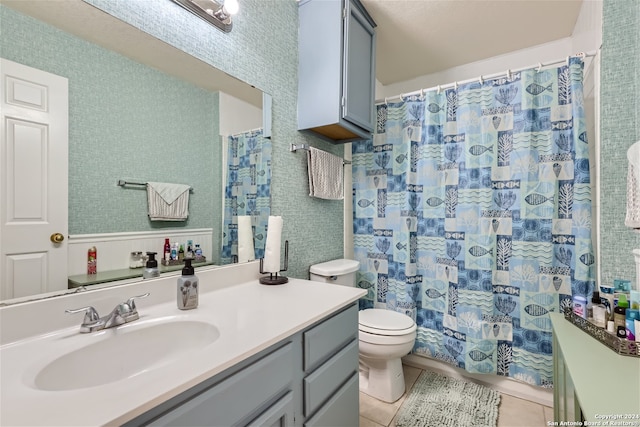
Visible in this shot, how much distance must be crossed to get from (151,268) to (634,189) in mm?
1804

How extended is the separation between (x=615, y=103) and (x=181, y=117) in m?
2.02

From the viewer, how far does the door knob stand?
2.79ft

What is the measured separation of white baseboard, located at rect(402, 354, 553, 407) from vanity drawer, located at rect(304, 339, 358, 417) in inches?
43.9

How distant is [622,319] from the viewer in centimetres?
108

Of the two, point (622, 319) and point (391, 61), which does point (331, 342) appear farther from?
point (391, 61)

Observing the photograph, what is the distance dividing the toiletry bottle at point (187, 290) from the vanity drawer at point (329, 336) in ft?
1.41

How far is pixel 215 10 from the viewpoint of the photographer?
1.25 meters

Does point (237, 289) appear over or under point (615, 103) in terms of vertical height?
under

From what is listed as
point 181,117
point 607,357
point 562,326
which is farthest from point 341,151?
point 607,357

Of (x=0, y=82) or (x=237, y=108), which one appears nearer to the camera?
(x=0, y=82)

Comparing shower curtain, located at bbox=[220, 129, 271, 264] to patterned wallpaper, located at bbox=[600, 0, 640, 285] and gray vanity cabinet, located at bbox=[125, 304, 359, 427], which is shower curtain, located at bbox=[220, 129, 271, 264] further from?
patterned wallpaper, located at bbox=[600, 0, 640, 285]

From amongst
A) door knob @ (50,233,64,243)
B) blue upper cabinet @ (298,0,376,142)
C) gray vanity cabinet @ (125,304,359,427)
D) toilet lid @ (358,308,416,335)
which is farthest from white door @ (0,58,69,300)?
toilet lid @ (358,308,416,335)

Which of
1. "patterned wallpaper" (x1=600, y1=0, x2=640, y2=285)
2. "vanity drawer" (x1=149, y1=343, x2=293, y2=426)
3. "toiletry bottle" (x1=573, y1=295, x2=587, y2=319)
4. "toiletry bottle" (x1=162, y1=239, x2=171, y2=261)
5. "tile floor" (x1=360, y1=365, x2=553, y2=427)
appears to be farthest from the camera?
"tile floor" (x1=360, y1=365, x2=553, y2=427)

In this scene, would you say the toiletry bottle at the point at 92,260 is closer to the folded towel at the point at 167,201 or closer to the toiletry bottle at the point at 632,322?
the folded towel at the point at 167,201
